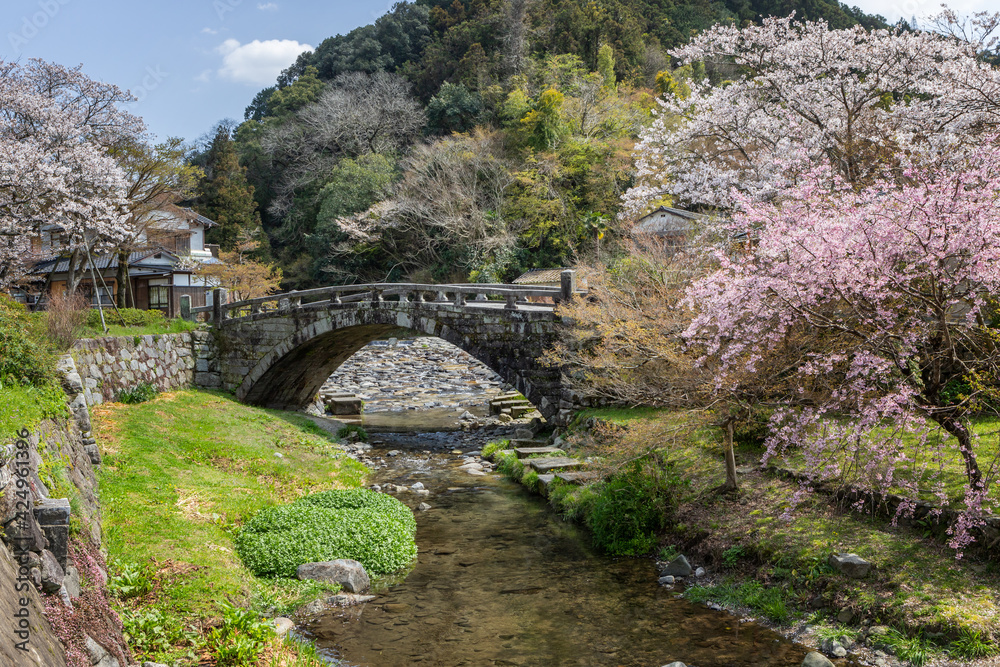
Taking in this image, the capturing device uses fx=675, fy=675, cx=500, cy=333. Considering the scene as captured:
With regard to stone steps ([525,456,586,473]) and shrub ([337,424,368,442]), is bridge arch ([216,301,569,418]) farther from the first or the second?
shrub ([337,424,368,442])

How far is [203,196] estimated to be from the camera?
41750mm

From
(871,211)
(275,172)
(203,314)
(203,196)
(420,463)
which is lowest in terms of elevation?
(420,463)

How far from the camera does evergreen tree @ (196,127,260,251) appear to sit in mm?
40031

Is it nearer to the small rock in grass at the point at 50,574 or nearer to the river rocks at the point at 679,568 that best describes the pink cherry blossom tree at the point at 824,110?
the river rocks at the point at 679,568

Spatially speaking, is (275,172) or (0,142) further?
(275,172)

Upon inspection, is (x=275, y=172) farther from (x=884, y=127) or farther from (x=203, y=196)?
(x=884, y=127)

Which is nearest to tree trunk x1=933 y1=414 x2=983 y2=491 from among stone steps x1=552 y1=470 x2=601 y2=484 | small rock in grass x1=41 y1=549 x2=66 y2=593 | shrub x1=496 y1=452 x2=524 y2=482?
stone steps x1=552 y1=470 x2=601 y2=484

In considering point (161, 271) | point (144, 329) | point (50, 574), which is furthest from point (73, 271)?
point (50, 574)

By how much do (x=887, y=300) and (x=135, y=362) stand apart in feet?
59.2

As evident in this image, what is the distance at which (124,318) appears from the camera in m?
20.9

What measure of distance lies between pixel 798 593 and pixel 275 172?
48414 mm

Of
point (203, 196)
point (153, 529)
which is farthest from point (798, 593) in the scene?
point (203, 196)

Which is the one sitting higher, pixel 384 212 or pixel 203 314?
pixel 384 212

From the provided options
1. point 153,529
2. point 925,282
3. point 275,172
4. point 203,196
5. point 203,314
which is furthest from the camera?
point 275,172
